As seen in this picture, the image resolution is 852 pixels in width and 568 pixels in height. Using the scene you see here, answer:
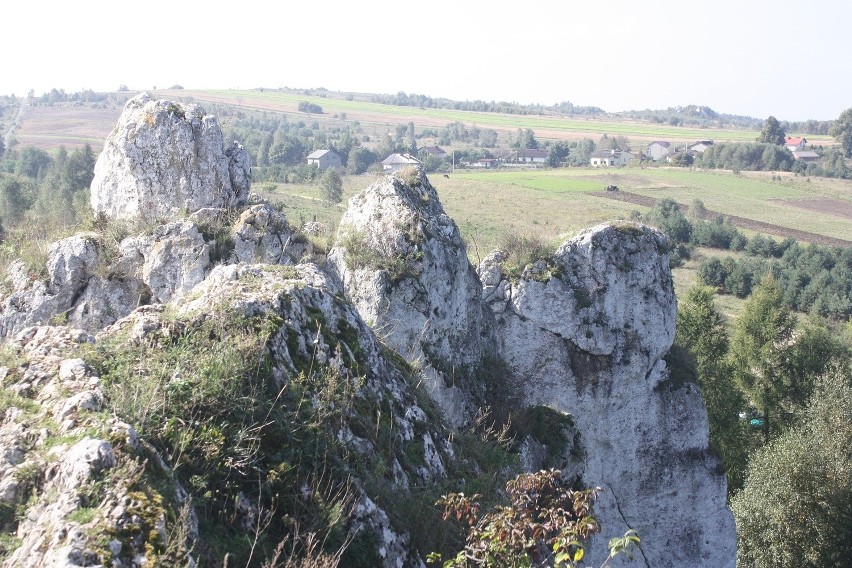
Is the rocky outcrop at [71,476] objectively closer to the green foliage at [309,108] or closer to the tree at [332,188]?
the tree at [332,188]

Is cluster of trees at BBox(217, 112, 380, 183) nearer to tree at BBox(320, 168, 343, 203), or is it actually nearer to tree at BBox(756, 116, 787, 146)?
tree at BBox(320, 168, 343, 203)

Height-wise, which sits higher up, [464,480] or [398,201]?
[398,201]

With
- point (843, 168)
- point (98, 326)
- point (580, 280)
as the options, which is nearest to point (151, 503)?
point (98, 326)

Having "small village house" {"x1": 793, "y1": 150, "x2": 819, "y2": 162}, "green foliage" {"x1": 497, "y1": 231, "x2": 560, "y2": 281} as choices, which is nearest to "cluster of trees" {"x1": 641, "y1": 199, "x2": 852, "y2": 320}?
"green foliage" {"x1": 497, "y1": 231, "x2": 560, "y2": 281}

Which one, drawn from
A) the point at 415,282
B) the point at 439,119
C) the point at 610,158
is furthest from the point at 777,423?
the point at 439,119

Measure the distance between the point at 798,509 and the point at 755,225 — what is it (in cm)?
5479

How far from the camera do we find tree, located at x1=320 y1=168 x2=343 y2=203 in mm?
52263

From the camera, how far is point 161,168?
16438 mm

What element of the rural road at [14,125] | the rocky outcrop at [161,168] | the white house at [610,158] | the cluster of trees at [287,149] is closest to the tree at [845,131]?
the white house at [610,158]

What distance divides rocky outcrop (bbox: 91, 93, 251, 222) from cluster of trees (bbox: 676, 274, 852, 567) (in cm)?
1313

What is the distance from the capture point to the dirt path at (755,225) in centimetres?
6831

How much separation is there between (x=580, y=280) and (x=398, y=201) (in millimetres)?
5106

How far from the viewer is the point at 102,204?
651 inches

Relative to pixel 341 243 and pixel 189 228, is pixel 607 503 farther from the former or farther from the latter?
pixel 189 228
